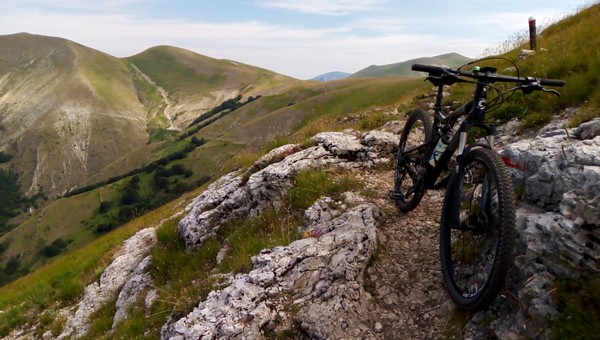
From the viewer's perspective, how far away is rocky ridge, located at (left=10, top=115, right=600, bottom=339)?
14.0 ft

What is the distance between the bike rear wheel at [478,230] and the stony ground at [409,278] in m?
0.49

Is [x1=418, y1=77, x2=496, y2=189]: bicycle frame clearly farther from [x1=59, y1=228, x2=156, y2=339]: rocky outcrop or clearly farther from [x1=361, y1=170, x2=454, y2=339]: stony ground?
[x1=59, y1=228, x2=156, y2=339]: rocky outcrop

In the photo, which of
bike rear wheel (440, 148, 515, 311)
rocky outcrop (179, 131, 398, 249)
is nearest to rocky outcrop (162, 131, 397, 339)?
bike rear wheel (440, 148, 515, 311)

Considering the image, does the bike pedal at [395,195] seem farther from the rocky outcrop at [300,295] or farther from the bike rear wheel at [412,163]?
the rocky outcrop at [300,295]

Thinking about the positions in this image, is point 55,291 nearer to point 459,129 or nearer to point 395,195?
point 395,195

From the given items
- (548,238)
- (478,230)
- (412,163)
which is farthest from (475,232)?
(412,163)

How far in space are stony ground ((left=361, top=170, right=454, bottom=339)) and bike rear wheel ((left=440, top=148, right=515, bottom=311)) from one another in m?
0.49

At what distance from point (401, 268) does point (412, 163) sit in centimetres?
242

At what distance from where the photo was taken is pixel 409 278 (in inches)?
241

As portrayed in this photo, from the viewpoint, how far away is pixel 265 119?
15325 cm

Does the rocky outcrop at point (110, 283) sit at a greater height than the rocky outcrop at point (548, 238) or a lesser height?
lesser

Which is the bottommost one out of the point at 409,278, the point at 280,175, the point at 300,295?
the point at 300,295

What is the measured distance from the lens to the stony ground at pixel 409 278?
5.33 metres

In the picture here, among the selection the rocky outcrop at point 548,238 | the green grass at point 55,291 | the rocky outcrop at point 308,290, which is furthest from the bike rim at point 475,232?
the green grass at point 55,291
